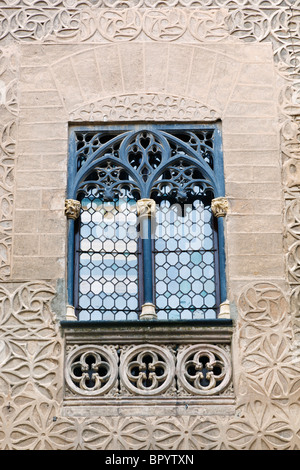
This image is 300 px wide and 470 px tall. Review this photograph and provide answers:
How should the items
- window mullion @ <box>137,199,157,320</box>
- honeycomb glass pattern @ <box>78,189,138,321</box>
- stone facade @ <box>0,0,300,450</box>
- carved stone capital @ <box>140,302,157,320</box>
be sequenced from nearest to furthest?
1. stone facade @ <box>0,0,300,450</box>
2. carved stone capital @ <box>140,302,157,320</box>
3. window mullion @ <box>137,199,157,320</box>
4. honeycomb glass pattern @ <box>78,189,138,321</box>

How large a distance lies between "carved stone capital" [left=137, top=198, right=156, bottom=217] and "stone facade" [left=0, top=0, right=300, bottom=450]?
2.46 ft

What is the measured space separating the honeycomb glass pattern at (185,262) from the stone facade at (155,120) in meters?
0.31

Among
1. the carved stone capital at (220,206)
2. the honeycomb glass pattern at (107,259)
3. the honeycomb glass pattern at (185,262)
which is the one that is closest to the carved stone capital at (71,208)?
the honeycomb glass pattern at (107,259)

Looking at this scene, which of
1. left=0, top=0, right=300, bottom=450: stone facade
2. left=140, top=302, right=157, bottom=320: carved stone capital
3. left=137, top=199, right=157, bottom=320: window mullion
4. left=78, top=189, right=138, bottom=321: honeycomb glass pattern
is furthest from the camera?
left=78, top=189, right=138, bottom=321: honeycomb glass pattern

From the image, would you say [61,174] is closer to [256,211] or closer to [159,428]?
[256,211]

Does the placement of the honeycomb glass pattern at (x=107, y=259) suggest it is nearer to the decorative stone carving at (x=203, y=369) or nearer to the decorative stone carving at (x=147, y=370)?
the decorative stone carving at (x=147, y=370)

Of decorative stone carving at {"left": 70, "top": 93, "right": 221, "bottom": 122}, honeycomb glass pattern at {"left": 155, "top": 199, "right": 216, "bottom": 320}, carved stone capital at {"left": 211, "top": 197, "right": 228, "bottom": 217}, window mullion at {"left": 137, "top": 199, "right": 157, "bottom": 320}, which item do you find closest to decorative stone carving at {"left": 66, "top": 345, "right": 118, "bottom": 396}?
window mullion at {"left": 137, "top": 199, "right": 157, "bottom": 320}

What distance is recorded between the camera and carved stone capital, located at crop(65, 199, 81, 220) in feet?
33.9

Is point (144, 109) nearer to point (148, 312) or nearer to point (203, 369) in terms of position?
point (148, 312)

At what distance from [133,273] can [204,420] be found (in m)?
1.71

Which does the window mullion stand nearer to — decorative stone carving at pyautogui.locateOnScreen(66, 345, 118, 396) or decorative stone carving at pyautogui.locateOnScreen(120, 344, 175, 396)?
decorative stone carving at pyautogui.locateOnScreen(120, 344, 175, 396)

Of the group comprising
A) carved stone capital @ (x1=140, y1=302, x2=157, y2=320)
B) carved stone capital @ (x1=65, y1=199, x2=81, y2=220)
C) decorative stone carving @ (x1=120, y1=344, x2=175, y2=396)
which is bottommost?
decorative stone carving @ (x1=120, y1=344, x2=175, y2=396)
